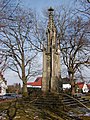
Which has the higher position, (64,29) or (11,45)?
(64,29)

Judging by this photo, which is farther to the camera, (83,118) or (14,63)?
(14,63)

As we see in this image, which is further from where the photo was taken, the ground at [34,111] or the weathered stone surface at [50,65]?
the weathered stone surface at [50,65]

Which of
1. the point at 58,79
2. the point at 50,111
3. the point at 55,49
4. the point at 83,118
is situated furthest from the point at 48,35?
the point at 83,118

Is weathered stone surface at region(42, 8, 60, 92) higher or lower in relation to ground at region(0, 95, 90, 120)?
higher

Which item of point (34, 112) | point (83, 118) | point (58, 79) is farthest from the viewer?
point (58, 79)

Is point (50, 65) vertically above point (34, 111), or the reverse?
point (50, 65)

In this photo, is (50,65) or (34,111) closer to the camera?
(34,111)

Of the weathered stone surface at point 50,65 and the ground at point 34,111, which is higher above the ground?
the weathered stone surface at point 50,65

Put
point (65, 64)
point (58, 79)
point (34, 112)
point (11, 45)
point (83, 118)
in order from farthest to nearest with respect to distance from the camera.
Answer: point (65, 64)
point (11, 45)
point (58, 79)
point (34, 112)
point (83, 118)

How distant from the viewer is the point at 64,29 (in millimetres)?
29781

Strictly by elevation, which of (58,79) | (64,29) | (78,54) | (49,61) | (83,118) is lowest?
(83,118)

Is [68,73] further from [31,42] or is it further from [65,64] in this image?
[31,42]

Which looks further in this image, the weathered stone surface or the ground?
the weathered stone surface

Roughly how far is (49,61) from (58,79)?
1715 mm
